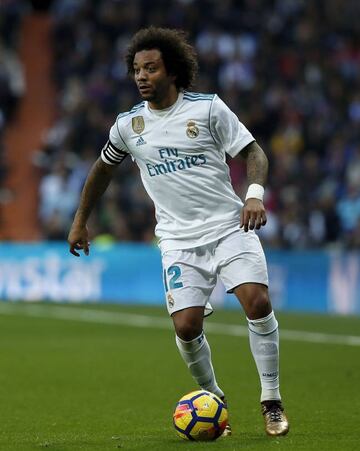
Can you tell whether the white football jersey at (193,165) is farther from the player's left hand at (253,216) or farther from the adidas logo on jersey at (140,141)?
the player's left hand at (253,216)

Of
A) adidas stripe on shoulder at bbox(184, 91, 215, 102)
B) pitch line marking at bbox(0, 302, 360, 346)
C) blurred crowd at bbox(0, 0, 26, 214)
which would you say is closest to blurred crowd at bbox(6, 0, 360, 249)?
blurred crowd at bbox(0, 0, 26, 214)

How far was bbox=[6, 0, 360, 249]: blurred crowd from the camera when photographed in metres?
21.8

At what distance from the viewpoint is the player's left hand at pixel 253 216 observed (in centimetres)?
675

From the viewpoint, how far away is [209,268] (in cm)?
719

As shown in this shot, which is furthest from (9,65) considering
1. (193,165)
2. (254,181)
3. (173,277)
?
(254,181)

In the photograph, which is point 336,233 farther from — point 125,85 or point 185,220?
point 185,220

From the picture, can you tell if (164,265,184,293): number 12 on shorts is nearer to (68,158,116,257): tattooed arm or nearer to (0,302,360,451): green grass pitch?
(68,158,116,257): tattooed arm

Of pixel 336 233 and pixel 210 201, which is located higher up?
pixel 210 201

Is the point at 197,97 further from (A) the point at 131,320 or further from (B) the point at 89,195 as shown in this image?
(A) the point at 131,320

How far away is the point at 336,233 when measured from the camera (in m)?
20.9

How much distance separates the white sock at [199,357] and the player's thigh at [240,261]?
1.24 ft

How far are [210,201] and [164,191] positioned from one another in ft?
0.94

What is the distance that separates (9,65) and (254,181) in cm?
1899

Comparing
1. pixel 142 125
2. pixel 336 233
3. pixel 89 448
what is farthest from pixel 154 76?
pixel 336 233
